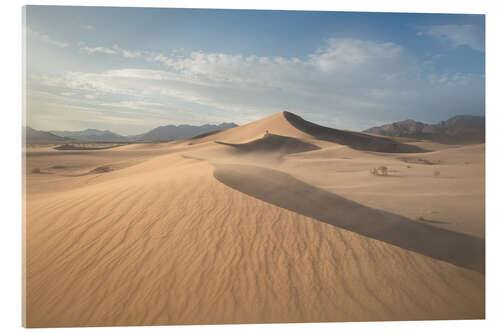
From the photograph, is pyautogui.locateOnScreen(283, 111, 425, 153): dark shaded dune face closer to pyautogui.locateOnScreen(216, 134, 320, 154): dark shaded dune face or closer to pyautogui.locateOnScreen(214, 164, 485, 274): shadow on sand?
pyautogui.locateOnScreen(216, 134, 320, 154): dark shaded dune face

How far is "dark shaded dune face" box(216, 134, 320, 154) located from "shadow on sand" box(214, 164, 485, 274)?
1447cm

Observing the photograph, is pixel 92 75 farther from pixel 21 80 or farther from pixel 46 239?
pixel 46 239

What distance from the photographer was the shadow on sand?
4.39 m

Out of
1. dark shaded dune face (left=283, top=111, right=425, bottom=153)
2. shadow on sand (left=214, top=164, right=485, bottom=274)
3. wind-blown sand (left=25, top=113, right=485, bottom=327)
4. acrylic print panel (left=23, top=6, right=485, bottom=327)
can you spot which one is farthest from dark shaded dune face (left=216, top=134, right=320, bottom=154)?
wind-blown sand (left=25, top=113, right=485, bottom=327)

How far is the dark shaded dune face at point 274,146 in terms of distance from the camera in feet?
73.6

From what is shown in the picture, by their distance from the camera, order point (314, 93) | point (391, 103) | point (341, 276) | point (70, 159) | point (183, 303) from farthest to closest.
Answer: point (70, 159) < point (314, 93) < point (391, 103) < point (341, 276) < point (183, 303)

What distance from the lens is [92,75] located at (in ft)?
19.3

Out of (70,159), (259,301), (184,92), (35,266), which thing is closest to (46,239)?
(35,266)

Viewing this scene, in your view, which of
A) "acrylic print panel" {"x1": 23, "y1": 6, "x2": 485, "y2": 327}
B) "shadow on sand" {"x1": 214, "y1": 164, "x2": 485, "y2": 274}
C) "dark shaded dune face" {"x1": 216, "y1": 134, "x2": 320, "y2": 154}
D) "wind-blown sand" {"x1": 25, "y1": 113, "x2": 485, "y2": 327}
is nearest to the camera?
"wind-blown sand" {"x1": 25, "y1": 113, "x2": 485, "y2": 327}

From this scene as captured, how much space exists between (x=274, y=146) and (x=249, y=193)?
18.8 m

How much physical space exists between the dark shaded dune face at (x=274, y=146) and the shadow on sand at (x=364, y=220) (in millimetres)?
14467

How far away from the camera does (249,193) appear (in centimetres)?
602

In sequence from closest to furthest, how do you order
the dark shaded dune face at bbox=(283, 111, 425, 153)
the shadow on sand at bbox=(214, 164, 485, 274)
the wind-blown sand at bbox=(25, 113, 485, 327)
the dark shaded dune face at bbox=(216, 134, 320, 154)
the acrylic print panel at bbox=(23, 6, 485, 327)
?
the wind-blown sand at bbox=(25, 113, 485, 327) < the acrylic print panel at bbox=(23, 6, 485, 327) < the shadow on sand at bbox=(214, 164, 485, 274) < the dark shaded dune face at bbox=(216, 134, 320, 154) < the dark shaded dune face at bbox=(283, 111, 425, 153)
